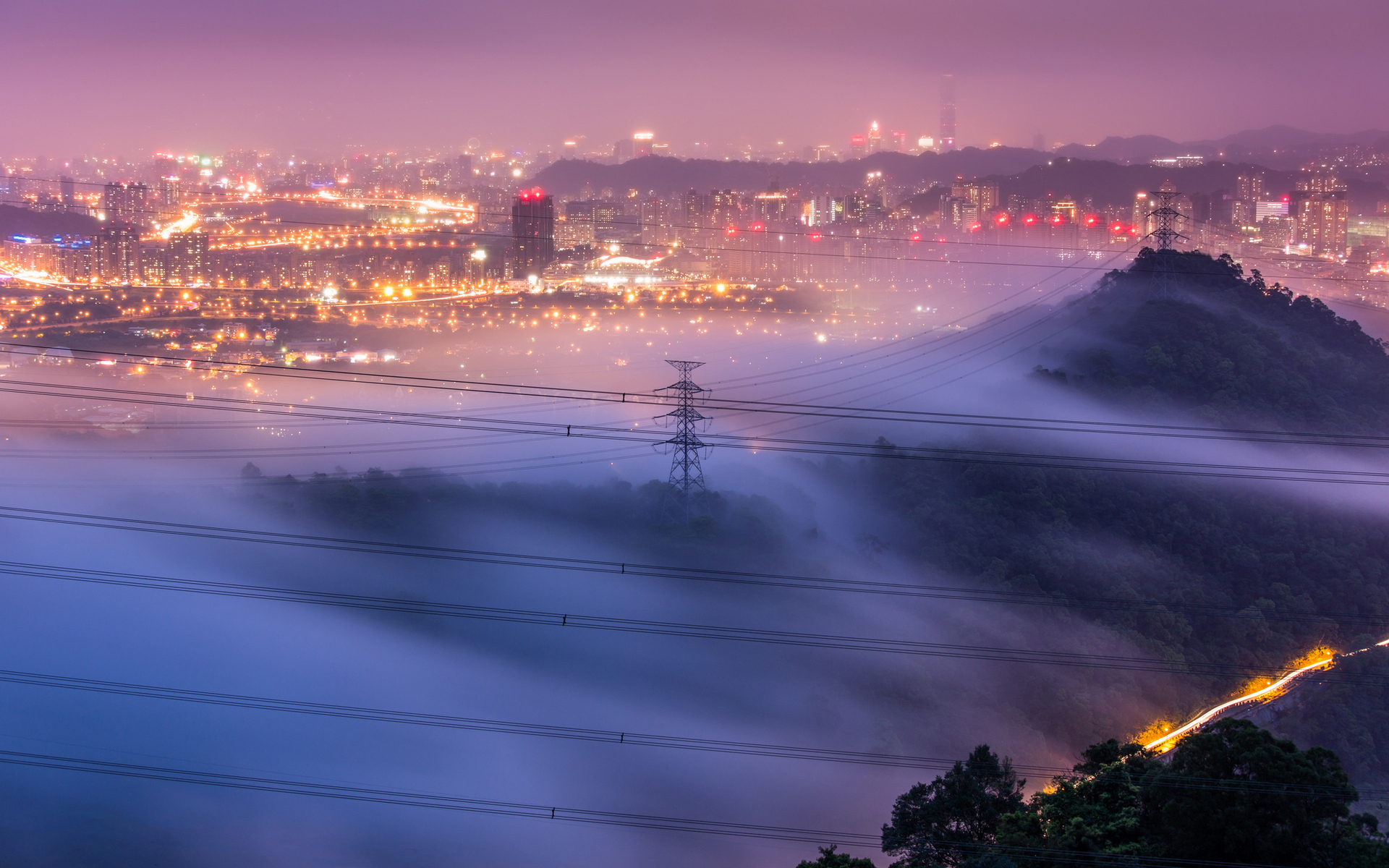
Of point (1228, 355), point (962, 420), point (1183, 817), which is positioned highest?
point (1228, 355)

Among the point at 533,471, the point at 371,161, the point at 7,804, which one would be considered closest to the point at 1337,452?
the point at 533,471

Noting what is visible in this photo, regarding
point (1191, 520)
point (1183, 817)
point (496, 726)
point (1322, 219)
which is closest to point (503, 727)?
point (496, 726)

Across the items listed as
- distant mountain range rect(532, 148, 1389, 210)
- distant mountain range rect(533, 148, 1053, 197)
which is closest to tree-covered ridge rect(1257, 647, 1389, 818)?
distant mountain range rect(532, 148, 1389, 210)

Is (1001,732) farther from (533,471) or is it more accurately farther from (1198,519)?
(533,471)

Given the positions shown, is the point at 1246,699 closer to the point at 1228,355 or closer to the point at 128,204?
the point at 1228,355

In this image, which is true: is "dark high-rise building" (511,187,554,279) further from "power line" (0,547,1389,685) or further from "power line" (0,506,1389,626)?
"power line" (0,547,1389,685)
